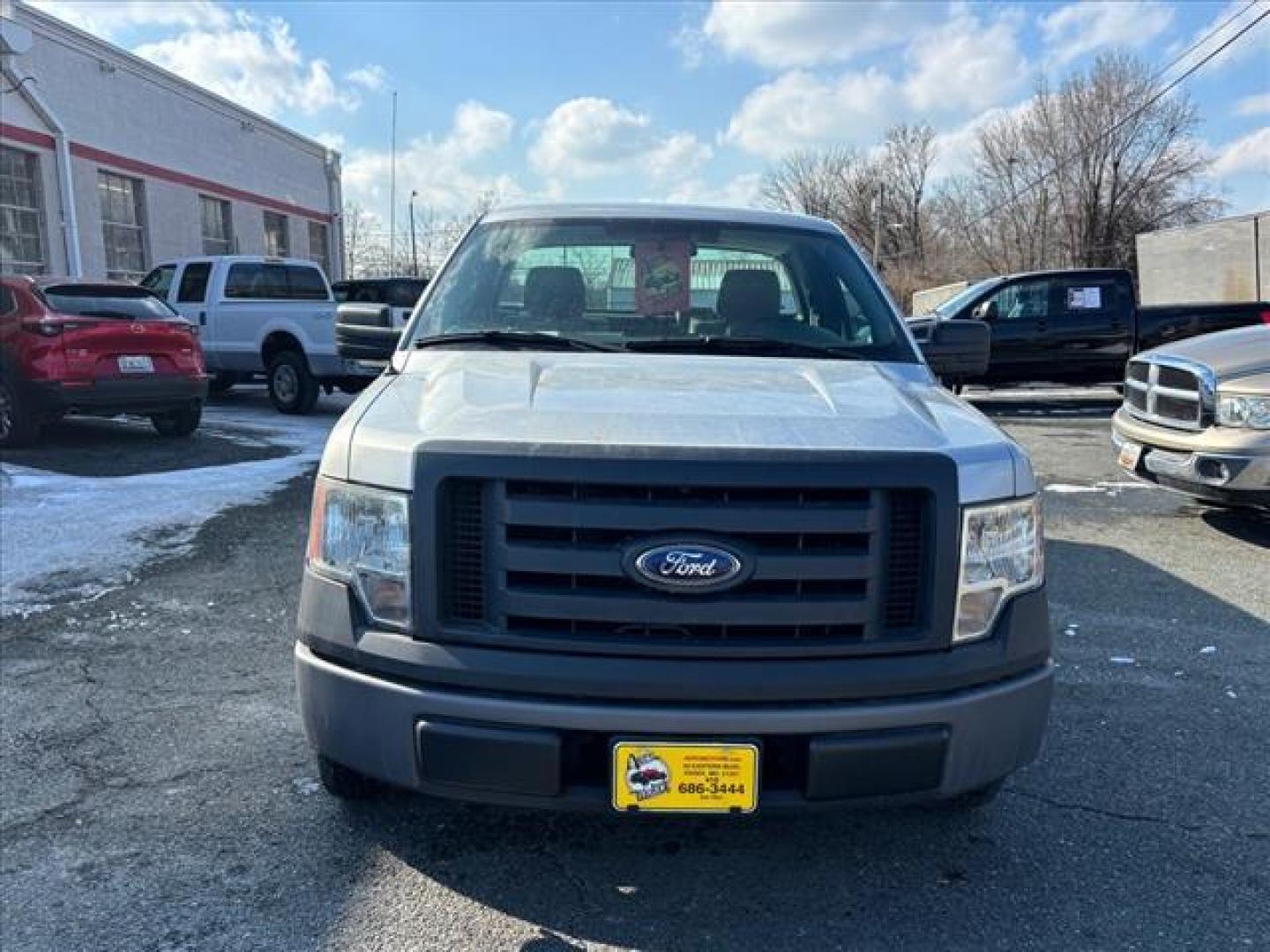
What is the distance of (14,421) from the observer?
29.6ft

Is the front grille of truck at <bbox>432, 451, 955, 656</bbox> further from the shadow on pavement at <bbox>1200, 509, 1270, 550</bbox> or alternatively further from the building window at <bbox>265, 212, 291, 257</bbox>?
the building window at <bbox>265, 212, 291, 257</bbox>

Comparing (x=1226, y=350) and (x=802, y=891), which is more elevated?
(x=1226, y=350)

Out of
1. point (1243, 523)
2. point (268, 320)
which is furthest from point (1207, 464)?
point (268, 320)

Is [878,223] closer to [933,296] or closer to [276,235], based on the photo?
[933,296]

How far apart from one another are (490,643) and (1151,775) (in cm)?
238

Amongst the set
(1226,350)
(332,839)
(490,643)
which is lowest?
(332,839)

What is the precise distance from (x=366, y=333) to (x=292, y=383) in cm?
914

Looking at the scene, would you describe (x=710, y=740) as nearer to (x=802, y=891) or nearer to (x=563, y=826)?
(x=802, y=891)

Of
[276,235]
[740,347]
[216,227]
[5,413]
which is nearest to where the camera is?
[740,347]

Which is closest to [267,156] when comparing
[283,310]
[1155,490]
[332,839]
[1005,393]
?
[283,310]

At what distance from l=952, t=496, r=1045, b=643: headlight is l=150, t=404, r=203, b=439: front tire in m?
9.44

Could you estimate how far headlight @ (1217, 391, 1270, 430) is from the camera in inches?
227

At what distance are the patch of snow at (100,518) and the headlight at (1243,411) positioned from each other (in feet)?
21.1

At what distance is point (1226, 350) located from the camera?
6.27 metres
